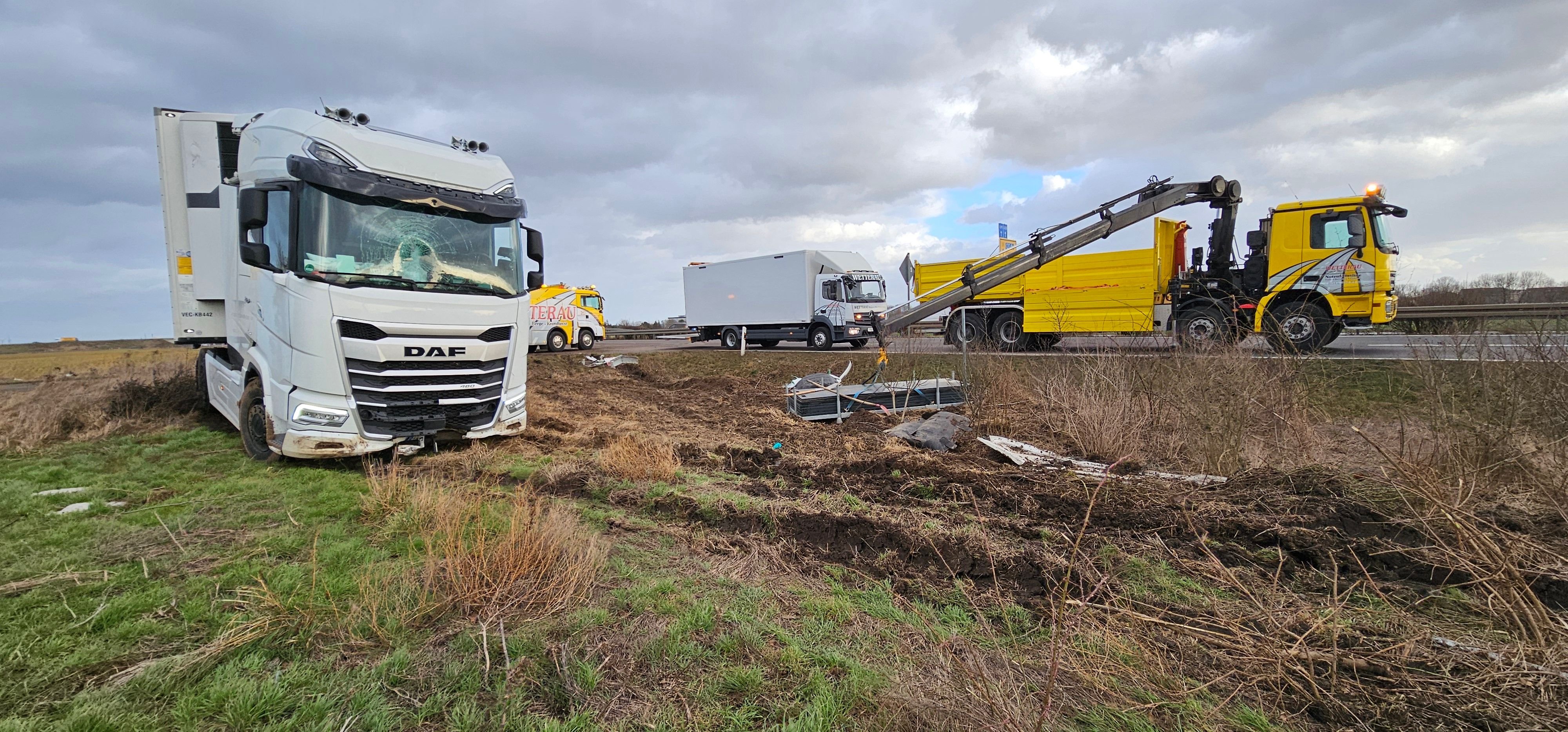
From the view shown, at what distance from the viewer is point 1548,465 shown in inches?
173

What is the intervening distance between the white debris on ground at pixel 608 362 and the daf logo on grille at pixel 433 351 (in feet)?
41.4

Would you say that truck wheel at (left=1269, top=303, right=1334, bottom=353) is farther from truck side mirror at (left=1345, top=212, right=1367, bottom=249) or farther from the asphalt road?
truck side mirror at (left=1345, top=212, right=1367, bottom=249)

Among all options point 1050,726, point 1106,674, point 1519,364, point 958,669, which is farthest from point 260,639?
point 1519,364

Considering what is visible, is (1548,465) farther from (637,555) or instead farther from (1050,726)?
(637,555)

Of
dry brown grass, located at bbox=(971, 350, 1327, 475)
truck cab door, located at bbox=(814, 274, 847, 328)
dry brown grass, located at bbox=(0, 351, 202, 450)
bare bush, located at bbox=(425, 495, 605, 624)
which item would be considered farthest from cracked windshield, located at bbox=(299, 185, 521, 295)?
truck cab door, located at bbox=(814, 274, 847, 328)

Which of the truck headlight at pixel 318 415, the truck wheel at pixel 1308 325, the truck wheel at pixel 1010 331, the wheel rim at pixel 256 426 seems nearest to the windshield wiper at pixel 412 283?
the truck headlight at pixel 318 415

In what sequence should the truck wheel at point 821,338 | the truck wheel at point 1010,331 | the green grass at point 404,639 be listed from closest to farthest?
the green grass at point 404,639, the truck wheel at point 1010,331, the truck wheel at point 821,338

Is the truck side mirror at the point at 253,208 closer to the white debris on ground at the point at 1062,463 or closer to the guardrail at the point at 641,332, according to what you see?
the white debris on ground at the point at 1062,463

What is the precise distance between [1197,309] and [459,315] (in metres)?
14.0

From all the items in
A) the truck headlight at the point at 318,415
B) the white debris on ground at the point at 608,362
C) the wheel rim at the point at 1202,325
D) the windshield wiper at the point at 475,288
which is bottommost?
the truck headlight at the point at 318,415

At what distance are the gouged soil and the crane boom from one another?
4.65 metres

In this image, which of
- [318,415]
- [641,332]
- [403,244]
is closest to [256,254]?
[403,244]

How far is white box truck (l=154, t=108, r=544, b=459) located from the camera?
6.12 m

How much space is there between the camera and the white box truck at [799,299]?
22.7 meters
